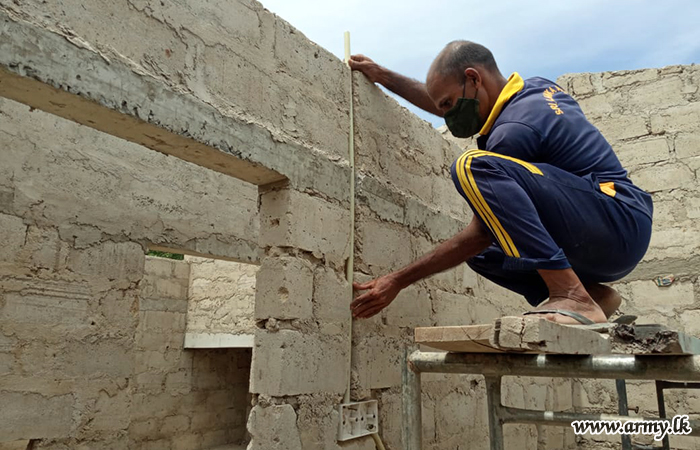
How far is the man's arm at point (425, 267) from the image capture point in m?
2.01

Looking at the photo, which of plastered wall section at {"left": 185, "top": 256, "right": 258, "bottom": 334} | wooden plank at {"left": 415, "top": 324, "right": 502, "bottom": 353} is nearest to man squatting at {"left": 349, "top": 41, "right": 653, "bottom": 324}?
wooden plank at {"left": 415, "top": 324, "right": 502, "bottom": 353}

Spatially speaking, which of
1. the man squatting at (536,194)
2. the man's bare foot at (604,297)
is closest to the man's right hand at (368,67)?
the man squatting at (536,194)

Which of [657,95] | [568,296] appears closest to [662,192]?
[657,95]

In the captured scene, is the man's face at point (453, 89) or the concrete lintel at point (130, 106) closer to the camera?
the concrete lintel at point (130, 106)

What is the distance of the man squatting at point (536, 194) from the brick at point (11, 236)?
2237mm

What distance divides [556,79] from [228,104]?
155 inches

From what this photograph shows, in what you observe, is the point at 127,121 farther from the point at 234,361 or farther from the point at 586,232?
the point at 234,361

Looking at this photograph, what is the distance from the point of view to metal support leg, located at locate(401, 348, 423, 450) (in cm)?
164

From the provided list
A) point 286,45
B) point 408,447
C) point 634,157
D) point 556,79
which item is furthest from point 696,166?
point 408,447

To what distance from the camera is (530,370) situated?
1.45 m

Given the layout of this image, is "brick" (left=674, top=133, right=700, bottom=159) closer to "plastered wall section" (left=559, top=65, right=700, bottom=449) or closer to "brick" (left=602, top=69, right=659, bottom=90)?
"plastered wall section" (left=559, top=65, right=700, bottom=449)

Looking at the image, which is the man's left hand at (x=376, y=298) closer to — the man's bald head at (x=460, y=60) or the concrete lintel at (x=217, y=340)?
the man's bald head at (x=460, y=60)

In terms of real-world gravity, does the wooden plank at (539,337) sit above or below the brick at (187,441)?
above

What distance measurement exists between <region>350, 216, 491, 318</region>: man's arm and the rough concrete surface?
0.28 ft
